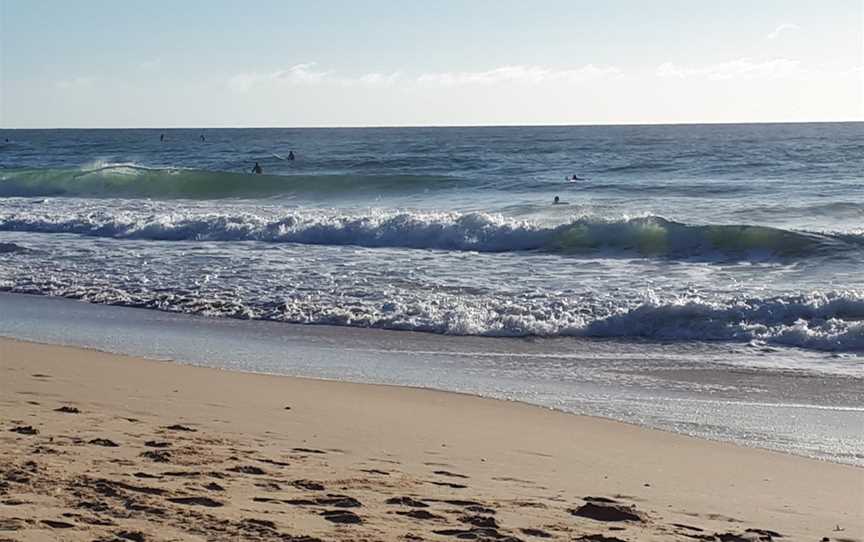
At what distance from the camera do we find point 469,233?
68.3 ft

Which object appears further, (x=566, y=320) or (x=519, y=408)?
(x=566, y=320)

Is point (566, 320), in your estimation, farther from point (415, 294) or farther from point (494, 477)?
point (494, 477)

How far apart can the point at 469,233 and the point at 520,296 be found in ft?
25.4

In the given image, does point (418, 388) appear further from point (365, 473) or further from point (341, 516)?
point (341, 516)

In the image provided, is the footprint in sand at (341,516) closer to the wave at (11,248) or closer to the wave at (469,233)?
the wave at (469,233)

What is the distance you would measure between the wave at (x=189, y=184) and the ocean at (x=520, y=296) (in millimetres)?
5776

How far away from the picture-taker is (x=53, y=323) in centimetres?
1166

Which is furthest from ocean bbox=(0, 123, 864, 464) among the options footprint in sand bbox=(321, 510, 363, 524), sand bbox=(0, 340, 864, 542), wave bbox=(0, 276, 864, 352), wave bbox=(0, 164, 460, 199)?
wave bbox=(0, 164, 460, 199)

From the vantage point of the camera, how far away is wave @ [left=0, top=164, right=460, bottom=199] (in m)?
37.2

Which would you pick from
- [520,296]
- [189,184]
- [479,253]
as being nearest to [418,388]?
[520,296]

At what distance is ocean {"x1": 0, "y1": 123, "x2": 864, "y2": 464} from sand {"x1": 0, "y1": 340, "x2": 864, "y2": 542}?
0.92 m

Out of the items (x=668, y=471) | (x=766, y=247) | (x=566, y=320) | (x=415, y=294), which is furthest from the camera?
(x=766, y=247)

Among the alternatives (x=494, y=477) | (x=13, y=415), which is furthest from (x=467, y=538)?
(x=13, y=415)

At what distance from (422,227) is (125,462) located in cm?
1615
